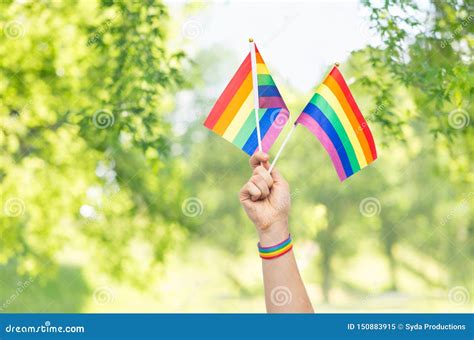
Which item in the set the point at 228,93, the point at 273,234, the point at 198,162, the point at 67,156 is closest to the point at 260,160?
the point at 273,234

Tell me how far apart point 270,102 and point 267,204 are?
0.54 metres

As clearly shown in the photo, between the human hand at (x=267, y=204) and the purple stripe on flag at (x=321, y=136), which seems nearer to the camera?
the human hand at (x=267, y=204)

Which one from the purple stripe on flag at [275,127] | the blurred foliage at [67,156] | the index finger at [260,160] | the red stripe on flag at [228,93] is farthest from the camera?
the blurred foliage at [67,156]

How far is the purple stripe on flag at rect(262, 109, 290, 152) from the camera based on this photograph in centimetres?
239

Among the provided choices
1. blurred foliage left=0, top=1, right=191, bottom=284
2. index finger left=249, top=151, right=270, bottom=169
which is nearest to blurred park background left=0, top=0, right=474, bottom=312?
blurred foliage left=0, top=1, right=191, bottom=284

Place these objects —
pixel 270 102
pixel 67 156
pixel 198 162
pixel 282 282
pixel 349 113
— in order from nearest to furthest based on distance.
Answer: pixel 282 282 < pixel 270 102 < pixel 349 113 < pixel 67 156 < pixel 198 162

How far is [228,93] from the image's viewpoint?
2521mm

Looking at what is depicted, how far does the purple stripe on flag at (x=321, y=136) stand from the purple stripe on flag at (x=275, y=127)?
0.08 m

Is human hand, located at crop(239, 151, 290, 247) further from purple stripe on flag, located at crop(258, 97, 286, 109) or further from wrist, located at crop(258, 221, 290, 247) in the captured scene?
purple stripe on flag, located at crop(258, 97, 286, 109)

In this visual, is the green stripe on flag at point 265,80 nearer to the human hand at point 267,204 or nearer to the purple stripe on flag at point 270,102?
the purple stripe on flag at point 270,102

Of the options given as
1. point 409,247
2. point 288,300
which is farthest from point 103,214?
point 409,247

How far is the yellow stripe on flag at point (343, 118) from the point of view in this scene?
2.45m

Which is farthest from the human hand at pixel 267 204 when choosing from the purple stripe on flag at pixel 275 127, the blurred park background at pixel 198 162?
the blurred park background at pixel 198 162

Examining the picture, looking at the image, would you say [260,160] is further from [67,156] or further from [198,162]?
[198,162]
